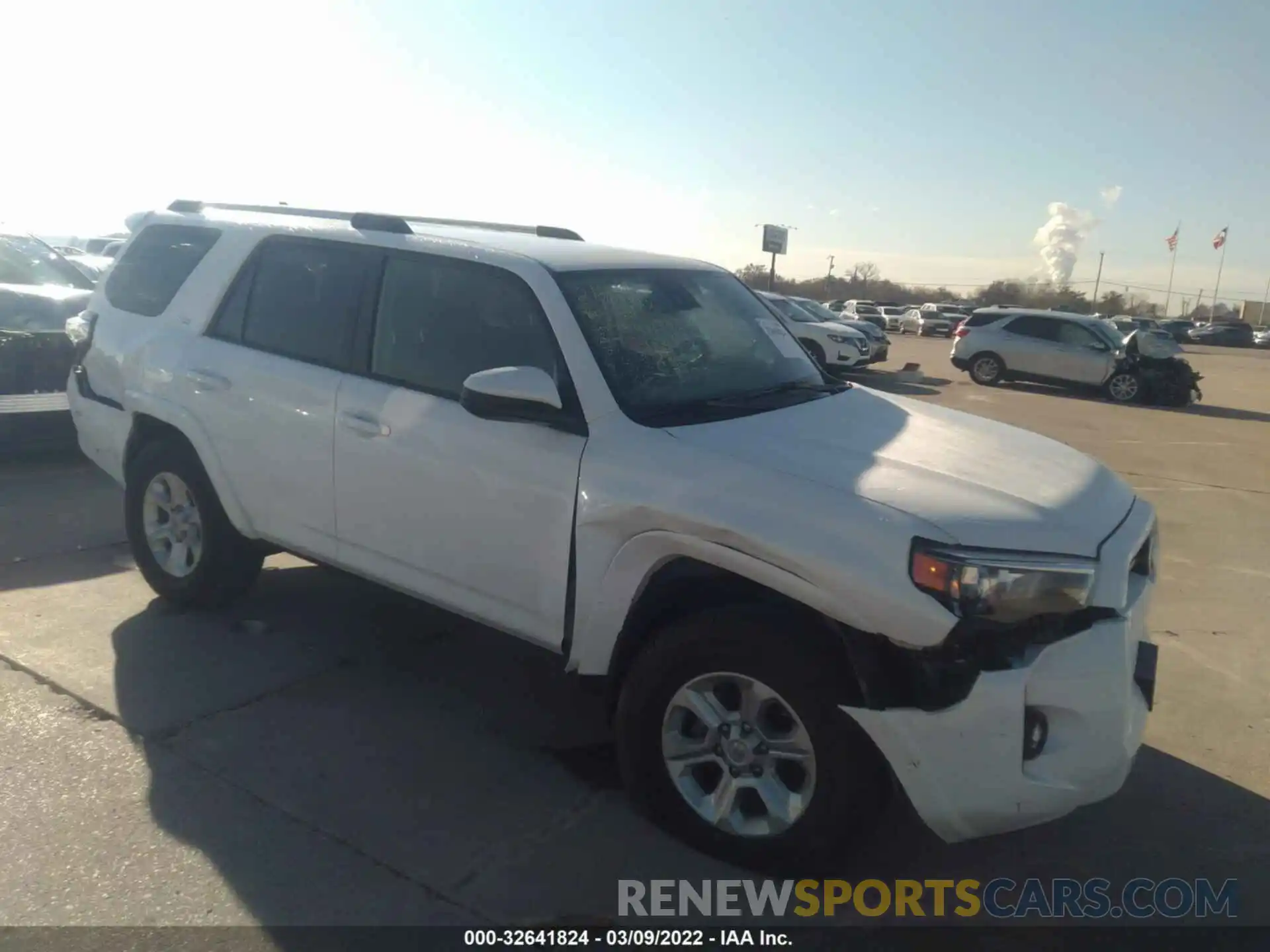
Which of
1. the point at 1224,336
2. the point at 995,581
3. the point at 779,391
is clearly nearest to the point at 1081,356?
the point at 779,391

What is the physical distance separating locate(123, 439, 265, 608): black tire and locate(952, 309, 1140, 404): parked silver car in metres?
17.7

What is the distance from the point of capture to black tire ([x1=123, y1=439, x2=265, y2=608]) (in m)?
4.84

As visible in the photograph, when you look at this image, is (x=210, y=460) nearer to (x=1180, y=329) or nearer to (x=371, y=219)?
(x=371, y=219)

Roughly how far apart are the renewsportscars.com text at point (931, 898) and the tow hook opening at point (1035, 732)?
0.62 m

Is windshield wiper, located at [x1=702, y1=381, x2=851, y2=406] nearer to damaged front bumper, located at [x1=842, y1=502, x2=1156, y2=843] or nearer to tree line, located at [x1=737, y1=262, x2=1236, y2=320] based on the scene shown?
damaged front bumper, located at [x1=842, y1=502, x2=1156, y2=843]

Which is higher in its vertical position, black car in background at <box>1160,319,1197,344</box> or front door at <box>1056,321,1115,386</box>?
black car in background at <box>1160,319,1197,344</box>

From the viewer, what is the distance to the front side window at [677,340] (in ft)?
12.1

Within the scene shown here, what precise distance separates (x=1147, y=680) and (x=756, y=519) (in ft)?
4.41

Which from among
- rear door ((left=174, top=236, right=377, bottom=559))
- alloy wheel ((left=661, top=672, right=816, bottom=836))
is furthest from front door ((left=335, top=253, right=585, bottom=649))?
alloy wheel ((left=661, top=672, right=816, bottom=836))

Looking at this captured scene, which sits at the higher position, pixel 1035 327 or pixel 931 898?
pixel 1035 327

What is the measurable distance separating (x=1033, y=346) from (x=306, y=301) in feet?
60.2

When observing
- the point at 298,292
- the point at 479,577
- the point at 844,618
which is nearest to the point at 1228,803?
the point at 844,618

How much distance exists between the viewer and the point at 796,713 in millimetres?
2992

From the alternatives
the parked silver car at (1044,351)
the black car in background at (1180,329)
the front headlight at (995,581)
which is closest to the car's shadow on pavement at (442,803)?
the front headlight at (995,581)
